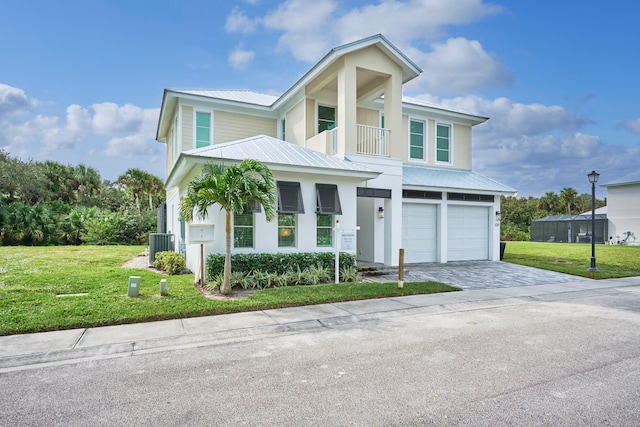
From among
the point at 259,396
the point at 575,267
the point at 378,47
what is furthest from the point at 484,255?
the point at 259,396

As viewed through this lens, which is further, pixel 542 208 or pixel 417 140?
pixel 542 208

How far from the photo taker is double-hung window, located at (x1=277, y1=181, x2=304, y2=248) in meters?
10.9

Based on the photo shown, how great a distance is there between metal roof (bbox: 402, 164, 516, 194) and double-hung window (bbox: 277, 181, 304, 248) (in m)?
5.31

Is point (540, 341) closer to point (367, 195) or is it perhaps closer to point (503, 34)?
point (367, 195)

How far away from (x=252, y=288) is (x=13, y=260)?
1084 cm

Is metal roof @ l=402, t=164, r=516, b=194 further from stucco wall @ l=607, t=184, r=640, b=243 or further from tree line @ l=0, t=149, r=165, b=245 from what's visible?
stucco wall @ l=607, t=184, r=640, b=243

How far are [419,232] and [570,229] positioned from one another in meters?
23.9

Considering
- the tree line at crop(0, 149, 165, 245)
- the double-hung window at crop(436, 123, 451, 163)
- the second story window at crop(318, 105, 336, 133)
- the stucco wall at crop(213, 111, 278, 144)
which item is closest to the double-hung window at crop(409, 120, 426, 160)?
the double-hung window at crop(436, 123, 451, 163)

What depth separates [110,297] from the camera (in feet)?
26.7

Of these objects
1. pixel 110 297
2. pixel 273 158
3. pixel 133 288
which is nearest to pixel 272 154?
pixel 273 158

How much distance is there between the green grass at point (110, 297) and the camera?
21.5 ft

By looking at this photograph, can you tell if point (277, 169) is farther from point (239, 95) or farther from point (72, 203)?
point (72, 203)

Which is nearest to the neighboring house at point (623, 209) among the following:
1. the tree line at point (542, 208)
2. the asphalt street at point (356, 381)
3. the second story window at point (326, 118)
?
the tree line at point (542, 208)

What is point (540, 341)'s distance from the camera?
5.84 m
